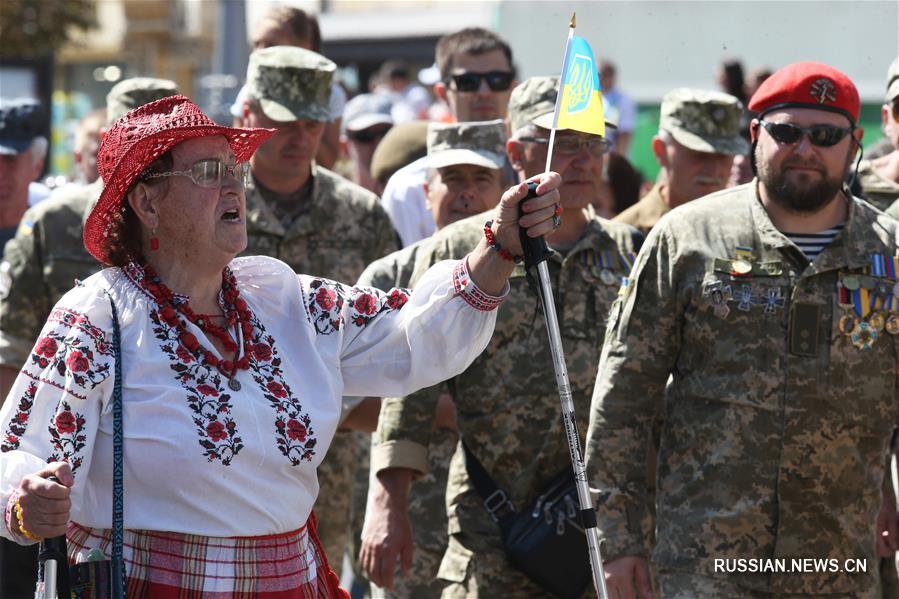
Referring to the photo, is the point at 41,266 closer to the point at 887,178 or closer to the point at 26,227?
the point at 26,227

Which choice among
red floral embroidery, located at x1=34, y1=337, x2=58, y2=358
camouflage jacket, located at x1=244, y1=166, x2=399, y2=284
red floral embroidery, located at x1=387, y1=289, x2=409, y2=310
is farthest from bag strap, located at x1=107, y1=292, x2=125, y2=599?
camouflage jacket, located at x1=244, y1=166, x2=399, y2=284

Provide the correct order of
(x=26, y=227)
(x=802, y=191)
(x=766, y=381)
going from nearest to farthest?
1. (x=766, y=381)
2. (x=802, y=191)
3. (x=26, y=227)

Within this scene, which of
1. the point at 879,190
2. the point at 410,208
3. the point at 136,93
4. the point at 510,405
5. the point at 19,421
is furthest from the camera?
the point at 410,208

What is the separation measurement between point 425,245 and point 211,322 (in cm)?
233

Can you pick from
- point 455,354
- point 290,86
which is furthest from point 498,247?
point 290,86

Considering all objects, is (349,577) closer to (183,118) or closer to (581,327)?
(581,327)

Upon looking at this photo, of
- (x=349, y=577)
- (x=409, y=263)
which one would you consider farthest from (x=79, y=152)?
(x=409, y=263)

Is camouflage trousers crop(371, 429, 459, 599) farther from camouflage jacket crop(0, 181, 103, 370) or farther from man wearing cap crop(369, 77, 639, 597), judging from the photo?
camouflage jacket crop(0, 181, 103, 370)

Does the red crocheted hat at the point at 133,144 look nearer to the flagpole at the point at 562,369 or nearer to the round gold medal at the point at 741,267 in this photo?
the flagpole at the point at 562,369

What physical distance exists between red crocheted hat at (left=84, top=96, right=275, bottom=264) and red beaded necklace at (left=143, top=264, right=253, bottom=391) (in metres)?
0.17

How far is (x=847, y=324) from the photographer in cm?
539

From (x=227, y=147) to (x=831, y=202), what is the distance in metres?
2.21

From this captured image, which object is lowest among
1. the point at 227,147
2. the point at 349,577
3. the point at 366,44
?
the point at 349,577

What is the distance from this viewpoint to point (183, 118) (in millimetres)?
4441
